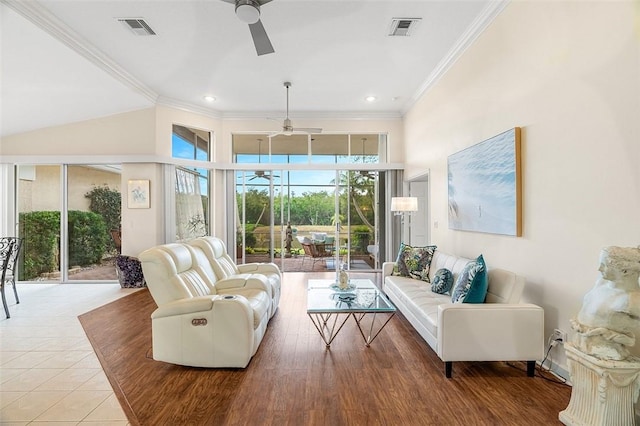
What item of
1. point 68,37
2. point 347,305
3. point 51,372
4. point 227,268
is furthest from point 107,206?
point 347,305

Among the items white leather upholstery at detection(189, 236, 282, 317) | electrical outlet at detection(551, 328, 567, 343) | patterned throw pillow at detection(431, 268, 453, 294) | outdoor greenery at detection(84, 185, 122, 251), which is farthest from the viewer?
outdoor greenery at detection(84, 185, 122, 251)

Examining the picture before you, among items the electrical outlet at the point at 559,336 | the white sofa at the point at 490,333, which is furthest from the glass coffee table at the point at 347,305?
the electrical outlet at the point at 559,336

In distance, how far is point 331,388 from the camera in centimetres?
246

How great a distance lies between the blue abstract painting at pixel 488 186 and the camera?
9.94 ft

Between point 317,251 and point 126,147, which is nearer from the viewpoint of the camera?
point 126,147

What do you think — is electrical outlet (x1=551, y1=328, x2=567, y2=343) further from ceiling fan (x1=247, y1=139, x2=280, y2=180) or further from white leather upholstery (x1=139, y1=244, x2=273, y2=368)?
ceiling fan (x1=247, y1=139, x2=280, y2=180)

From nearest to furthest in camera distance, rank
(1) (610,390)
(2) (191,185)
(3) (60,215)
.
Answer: (1) (610,390), (3) (60,215), (2) (191,185)

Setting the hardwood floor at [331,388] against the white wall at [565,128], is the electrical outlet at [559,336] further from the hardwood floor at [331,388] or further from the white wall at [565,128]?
the hardwood floor at [331,388]

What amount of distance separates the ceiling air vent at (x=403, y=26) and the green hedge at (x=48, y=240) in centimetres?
614

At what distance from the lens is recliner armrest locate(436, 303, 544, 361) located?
2.53m

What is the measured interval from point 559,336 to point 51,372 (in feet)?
A: 14.0

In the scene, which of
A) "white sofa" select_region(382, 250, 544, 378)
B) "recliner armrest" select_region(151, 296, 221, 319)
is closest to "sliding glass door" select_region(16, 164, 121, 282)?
"recliner armrest" select_region(151, 296, 221, 319)

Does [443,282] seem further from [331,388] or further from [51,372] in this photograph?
[51,372]

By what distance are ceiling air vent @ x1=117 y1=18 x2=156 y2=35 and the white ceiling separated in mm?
69
